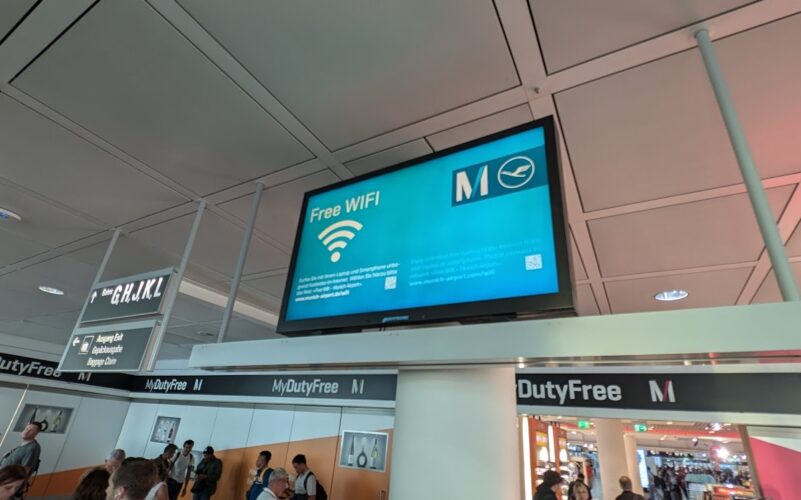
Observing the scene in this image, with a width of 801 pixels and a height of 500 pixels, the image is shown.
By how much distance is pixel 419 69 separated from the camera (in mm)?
1670

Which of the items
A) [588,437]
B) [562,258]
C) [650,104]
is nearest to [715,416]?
[650,104]

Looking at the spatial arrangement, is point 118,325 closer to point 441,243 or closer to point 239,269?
point 239,269

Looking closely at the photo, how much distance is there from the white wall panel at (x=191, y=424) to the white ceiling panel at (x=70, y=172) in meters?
5.45

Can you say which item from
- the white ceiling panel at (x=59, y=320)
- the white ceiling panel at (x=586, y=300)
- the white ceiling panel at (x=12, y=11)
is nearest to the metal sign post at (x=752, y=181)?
the white ceiling panel at (x=586, y=300)

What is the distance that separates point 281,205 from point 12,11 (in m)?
1.47

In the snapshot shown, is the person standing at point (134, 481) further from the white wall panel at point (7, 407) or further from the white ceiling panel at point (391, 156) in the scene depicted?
the white wall panel at point (7, 407)

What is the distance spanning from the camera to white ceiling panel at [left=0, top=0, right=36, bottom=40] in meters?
1.55

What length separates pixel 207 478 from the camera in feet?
20.0

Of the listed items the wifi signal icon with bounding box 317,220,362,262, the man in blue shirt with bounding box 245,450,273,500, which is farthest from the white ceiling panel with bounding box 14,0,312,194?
the man in blue shirt with bounding box 245,450,273,500

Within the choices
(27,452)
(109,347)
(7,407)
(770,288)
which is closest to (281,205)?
(109,347)

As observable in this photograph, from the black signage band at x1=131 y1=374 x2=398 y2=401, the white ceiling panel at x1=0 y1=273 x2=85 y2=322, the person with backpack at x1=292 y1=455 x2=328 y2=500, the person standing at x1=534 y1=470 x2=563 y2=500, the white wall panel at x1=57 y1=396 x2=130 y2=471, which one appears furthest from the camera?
the white wall panel at x1=57 y1=396 x2=130 y2=471

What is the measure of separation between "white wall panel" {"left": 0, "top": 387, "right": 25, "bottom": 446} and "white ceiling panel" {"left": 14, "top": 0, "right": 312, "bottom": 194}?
8.08 m

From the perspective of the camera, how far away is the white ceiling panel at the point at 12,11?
1547 mm

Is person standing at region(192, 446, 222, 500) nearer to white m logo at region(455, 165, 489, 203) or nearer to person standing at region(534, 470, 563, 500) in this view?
person standing at region(534, 470, 563, 500)
